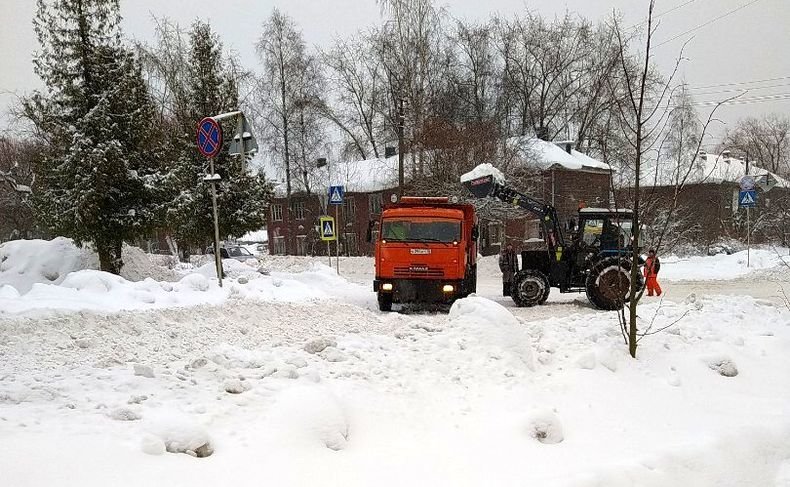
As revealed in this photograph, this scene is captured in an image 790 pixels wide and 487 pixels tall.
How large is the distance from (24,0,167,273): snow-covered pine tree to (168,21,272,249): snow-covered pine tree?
145 inches

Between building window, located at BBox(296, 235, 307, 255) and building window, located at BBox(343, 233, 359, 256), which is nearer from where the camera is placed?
building window, located at BBox(343, 233, 359, 256)

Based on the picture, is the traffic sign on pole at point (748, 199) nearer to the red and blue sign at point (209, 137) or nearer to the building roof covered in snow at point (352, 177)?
the red and blue sign at point (209, 137)

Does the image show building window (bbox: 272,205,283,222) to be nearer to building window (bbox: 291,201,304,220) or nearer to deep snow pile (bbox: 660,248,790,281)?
building window (bbox: 291,201,304,220)

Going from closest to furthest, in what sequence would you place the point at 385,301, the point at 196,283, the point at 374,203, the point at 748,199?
the point at 196,283, the point at 385,301, the point at 748,199, the point at 374,203

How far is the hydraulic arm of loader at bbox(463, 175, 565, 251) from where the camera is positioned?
1405 cm

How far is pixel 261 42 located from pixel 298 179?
30.9 ft

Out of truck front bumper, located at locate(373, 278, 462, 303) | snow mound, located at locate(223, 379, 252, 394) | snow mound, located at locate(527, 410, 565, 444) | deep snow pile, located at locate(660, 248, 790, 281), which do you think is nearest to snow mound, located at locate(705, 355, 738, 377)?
snow mound, located at locate(527, 410, 565, 444)

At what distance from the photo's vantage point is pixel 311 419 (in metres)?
4.76

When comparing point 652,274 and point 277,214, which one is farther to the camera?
point 277,214

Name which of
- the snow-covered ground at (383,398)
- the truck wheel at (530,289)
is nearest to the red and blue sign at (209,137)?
the snow-covered ground at (383,398)

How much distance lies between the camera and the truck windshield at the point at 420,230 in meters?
13.0

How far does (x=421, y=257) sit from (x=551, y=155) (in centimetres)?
2942

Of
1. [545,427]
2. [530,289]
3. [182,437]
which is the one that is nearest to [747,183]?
[530,289]

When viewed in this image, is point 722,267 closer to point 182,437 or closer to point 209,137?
point 209,137
